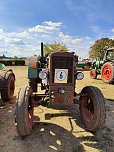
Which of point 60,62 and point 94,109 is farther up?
point 60,62

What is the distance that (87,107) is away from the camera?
4.87 m

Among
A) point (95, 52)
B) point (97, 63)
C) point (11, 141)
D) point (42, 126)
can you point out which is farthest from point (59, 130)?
point (95, 52)

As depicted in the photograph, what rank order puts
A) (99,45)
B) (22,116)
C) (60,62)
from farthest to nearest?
(99,45) < (60,62) < (22,116)

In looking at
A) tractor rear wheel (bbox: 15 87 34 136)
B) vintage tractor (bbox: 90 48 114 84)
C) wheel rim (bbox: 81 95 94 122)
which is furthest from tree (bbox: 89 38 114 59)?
tractor rear wheel (bbox: 15 87 34 136)

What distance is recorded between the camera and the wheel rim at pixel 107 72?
11.6 metres

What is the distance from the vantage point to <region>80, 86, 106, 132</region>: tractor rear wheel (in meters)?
3.98

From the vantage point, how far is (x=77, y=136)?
13.4ft

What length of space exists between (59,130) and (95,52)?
184 ft

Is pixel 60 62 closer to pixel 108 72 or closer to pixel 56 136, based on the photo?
pixel 56 136

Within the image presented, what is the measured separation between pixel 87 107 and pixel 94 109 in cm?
76

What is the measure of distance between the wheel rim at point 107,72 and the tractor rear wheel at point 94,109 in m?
7.12

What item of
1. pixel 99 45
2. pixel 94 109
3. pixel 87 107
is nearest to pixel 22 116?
pixel 94 109

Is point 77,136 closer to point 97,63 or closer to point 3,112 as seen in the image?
point 3,112

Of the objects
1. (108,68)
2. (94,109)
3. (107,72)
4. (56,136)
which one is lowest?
(56,136)
